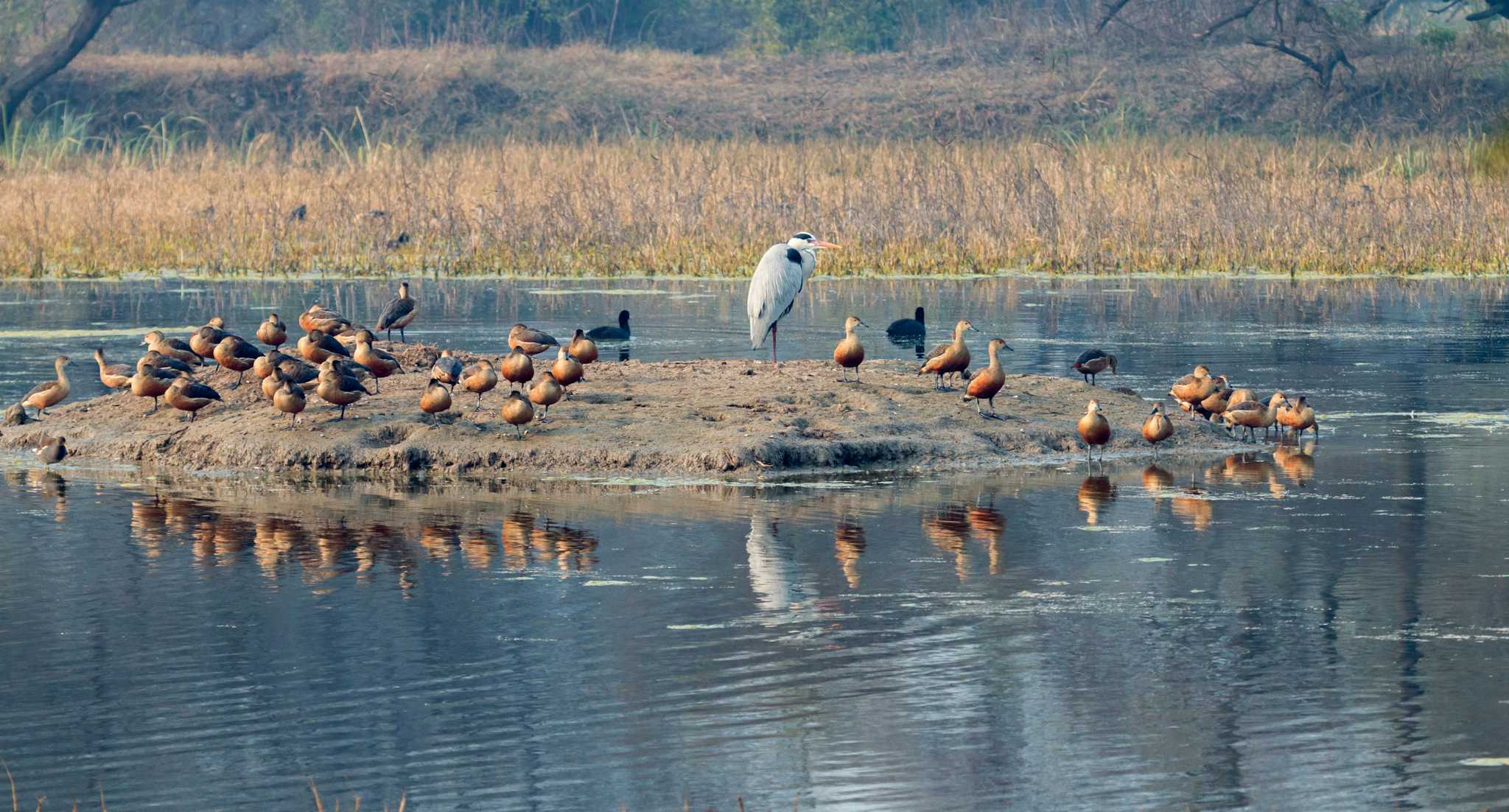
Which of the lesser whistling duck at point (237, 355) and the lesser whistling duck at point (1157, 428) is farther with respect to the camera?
the lesser whistling duck at point (237, 355)

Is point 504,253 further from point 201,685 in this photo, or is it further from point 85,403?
point 201,685

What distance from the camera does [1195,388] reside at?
16359mm

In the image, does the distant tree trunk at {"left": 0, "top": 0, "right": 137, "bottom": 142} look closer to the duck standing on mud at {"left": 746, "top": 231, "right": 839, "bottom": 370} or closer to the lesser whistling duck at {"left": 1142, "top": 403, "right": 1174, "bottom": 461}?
the duck standing on mud at {"left": 746, "top": 231, "right": 839, "bottom": 370}

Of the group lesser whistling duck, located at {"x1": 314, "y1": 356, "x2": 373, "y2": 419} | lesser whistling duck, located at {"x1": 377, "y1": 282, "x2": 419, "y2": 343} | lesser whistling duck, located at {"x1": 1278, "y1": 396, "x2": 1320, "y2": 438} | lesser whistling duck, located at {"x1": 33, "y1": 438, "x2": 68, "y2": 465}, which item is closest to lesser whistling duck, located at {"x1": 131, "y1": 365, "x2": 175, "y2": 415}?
lesser whistling duck, located at {"x1": 33, "y1": 438, "x2": 68, "y2": 465}

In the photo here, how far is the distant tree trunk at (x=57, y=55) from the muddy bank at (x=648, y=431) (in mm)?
41219

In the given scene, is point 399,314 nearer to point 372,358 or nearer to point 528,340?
point 528,340

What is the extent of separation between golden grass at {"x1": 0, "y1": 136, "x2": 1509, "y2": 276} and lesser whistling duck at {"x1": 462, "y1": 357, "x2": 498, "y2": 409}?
46.1 ft

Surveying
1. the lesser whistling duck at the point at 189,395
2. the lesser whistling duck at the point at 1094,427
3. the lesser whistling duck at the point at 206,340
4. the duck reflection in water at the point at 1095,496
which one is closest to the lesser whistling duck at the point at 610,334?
the lesser whistling duck at the point at 206,340

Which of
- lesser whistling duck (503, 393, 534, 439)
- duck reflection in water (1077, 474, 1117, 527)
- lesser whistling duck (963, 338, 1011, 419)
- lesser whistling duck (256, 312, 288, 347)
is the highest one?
lesser whistling duck (256, 312, 288, 347)

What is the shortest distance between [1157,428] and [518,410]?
14.0 ft

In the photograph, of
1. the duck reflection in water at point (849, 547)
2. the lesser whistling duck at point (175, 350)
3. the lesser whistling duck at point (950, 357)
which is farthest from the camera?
the lesser whistling duck at point (175, 350)

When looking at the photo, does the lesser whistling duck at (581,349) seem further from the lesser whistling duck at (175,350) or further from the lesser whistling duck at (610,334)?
the lesser whistling duck at (610,334)

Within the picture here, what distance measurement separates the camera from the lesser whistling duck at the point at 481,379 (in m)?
15.8

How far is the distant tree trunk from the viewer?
55.8m
